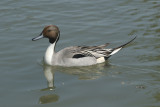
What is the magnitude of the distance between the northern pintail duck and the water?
21 centimetres

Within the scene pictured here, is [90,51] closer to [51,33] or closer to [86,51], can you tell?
[86,51]

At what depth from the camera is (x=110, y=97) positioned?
841cm

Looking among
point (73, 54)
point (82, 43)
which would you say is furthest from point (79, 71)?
point (82, 43)

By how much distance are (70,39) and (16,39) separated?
67.4 inches

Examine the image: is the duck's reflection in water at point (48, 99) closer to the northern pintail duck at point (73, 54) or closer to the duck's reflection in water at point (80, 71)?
the duck's reflection in water at point (80, 71)

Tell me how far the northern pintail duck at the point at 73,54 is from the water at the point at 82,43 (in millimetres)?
211

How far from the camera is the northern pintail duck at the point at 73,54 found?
419 inches

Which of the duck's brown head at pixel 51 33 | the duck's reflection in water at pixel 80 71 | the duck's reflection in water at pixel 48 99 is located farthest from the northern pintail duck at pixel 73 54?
the duck's reflection in water at pixel 48 99

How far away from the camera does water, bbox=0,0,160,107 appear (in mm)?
8484

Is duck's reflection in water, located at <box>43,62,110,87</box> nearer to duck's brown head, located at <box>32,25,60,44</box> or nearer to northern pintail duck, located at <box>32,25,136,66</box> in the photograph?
northern pintail duck, located at <box>32,25,136,66</box>

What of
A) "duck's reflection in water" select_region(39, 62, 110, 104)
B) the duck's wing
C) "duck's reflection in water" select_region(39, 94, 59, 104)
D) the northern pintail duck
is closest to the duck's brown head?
the northern pintail duck

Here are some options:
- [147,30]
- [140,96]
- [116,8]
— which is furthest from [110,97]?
[116,8]

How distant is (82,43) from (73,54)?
142cm

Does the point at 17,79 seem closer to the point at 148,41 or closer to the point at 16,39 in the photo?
the point at 16,39
